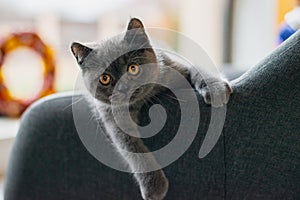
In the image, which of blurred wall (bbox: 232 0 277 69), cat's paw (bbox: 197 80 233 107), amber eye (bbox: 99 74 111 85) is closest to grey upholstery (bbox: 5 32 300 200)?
cat's paw (bbox: 197 80 233 107)

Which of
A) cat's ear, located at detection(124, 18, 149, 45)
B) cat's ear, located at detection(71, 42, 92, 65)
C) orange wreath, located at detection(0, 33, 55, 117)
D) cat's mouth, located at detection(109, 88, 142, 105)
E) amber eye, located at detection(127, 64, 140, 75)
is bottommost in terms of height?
orange wreath, located at detection(0, 33, 55, 117)

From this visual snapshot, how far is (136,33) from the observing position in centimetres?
92

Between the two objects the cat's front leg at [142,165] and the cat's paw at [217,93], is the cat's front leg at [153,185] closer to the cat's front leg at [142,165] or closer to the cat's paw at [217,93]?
the cat's front leg at [142,165]

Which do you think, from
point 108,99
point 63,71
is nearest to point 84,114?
point 108,99

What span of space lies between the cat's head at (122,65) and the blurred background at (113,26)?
110cm

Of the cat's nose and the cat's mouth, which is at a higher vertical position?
the cat's nose

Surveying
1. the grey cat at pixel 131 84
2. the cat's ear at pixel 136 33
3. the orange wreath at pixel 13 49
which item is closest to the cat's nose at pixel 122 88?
the grey cat at pixel 131 84

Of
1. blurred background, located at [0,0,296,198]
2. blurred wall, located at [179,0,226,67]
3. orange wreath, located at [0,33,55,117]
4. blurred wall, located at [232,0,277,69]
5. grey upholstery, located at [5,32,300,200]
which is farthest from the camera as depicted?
blurred wall, located at [179,0,226,67]

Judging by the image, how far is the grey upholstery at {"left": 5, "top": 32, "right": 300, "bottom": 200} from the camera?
86cm

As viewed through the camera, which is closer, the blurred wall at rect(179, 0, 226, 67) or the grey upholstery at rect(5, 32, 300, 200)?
the grey upholstery at rect(5, 32, 300, 200)

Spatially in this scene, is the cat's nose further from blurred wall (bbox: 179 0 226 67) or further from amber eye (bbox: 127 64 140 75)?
blurred wall (bbox: 179 0 226 67)

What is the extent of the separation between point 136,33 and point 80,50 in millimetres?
129

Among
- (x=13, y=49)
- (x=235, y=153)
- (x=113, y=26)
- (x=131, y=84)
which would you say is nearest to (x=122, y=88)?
(x=131, y=84)

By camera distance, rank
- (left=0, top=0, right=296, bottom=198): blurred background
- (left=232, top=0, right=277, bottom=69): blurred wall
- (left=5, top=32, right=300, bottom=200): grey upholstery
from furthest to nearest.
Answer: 1. (left=232, top=0, right=277, bottom=69): blurred wall
2. (left=0, top=0, right=296, bottom=198): blurred background
3. (left=5, top=32, right=300, bottom=200): grey upholstery
